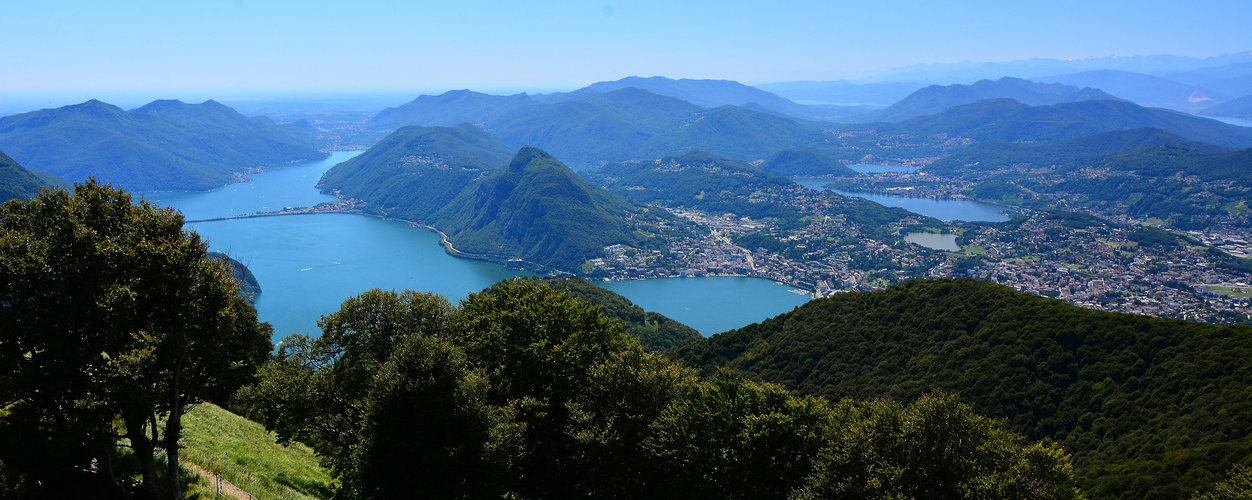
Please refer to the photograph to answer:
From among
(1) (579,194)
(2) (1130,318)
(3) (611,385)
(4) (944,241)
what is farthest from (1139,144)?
(3) (611,385)

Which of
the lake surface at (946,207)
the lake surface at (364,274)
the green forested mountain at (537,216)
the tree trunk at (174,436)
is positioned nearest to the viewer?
the tree trunk at (174,436)

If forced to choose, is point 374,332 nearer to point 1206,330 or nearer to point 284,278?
point 1206,330

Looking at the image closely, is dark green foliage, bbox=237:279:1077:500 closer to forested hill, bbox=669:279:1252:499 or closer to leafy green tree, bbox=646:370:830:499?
leafy green tree, bbox=646:370:830:499

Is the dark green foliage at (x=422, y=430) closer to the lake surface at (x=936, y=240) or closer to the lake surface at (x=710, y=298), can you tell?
the lake surface at (x=710, y=298)

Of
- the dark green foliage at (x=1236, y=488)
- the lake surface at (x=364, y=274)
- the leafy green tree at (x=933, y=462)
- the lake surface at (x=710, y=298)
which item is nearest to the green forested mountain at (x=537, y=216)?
the lake surface at (x=364, y=274)

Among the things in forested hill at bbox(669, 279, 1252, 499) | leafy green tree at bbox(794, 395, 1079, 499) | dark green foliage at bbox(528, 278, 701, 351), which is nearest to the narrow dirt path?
leafy green tree at bbox(794, 395, 1079, 499)

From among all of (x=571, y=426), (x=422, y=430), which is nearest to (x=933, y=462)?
(x=571, y=426)

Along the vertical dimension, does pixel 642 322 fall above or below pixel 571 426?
below

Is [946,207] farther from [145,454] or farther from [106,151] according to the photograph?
[106,151]
